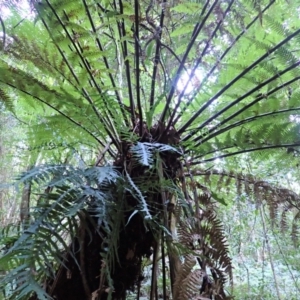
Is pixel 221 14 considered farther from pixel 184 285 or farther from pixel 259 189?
pixel 184 285

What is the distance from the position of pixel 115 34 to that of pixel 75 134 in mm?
454

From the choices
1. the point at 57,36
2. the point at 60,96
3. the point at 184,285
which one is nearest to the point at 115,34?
the point at 57,36

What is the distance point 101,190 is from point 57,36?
2.08ft

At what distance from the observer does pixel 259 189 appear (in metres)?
1.08

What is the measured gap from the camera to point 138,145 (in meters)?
0.82

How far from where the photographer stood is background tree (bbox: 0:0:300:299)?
0.67 meters

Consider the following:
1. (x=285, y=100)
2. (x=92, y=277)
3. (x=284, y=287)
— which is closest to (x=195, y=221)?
(x=92, y=277)

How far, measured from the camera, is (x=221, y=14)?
1011 mm

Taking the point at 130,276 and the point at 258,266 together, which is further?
the point at 258,266

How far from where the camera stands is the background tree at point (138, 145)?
0.67m

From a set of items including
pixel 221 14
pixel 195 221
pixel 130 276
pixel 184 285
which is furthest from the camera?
pixel 221 14

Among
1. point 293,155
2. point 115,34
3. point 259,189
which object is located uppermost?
point 115,34

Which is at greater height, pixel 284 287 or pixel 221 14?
pixel 221 14

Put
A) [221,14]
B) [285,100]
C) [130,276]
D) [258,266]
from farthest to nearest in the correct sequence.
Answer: [258,266] < [285,100] < [221,14] < [130,276]
